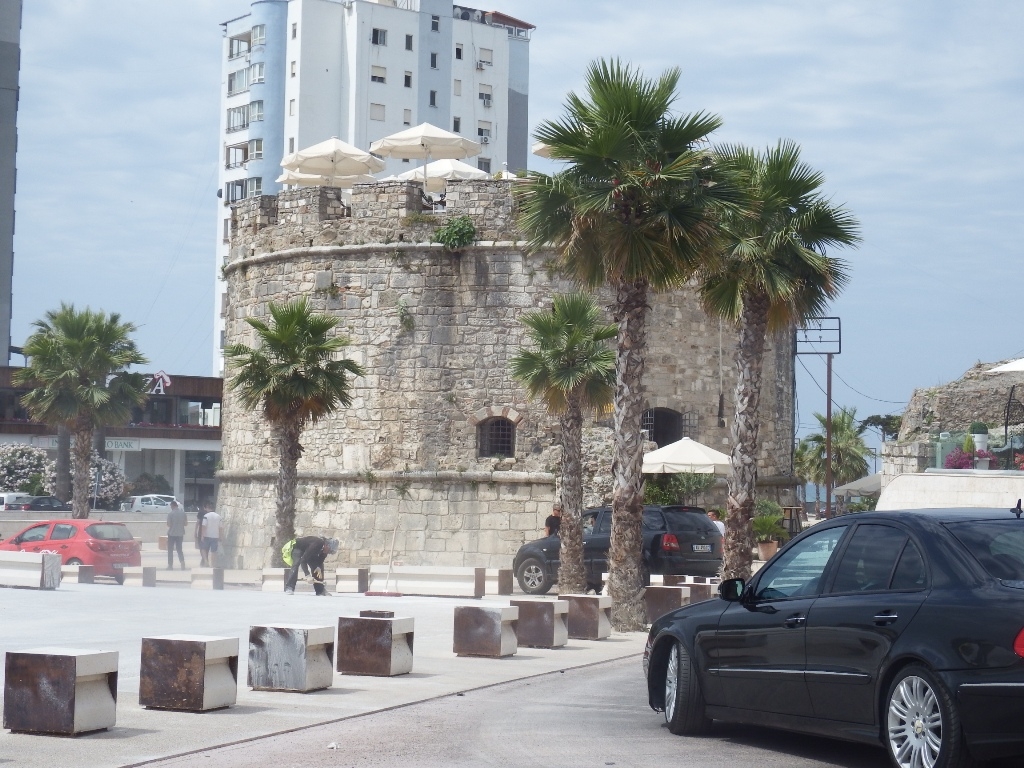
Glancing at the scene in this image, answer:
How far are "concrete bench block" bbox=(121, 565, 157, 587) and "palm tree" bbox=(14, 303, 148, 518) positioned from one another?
1211 centimetres

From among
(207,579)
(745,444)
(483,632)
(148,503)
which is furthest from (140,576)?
(148,503)

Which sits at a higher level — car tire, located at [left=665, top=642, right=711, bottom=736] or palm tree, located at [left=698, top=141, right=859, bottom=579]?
palm tree, located at [left=698, top=141, right=859, bottom=579]

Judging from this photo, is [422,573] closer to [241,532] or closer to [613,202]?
[613,202]

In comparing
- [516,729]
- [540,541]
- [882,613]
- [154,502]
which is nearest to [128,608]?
[540,541]

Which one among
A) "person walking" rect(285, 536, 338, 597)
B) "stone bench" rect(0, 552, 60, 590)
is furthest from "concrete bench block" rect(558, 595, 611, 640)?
"stone bench" rect(0, 552, 60, 590)

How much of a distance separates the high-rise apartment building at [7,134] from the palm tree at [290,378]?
5999cm

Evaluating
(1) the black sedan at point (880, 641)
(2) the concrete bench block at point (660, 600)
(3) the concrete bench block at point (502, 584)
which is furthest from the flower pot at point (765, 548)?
(1) the black sedan at point (880, 641)

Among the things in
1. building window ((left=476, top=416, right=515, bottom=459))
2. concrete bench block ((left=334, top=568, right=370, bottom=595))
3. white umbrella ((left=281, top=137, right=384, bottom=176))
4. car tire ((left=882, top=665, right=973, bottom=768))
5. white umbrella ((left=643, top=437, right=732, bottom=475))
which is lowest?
concrete bench block ((left=334, top=568, right=370, bottom=595))

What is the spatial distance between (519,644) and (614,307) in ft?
15.4

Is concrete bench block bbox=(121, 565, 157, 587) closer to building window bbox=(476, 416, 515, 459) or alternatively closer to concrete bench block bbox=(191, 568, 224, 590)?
concrete bench block bbox=(191, 568, 224, 590)

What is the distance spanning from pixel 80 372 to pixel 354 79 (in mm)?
34046

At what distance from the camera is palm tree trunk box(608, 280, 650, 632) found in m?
15.9

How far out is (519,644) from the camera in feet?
44.1

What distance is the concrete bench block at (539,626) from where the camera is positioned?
13250 millimetres
